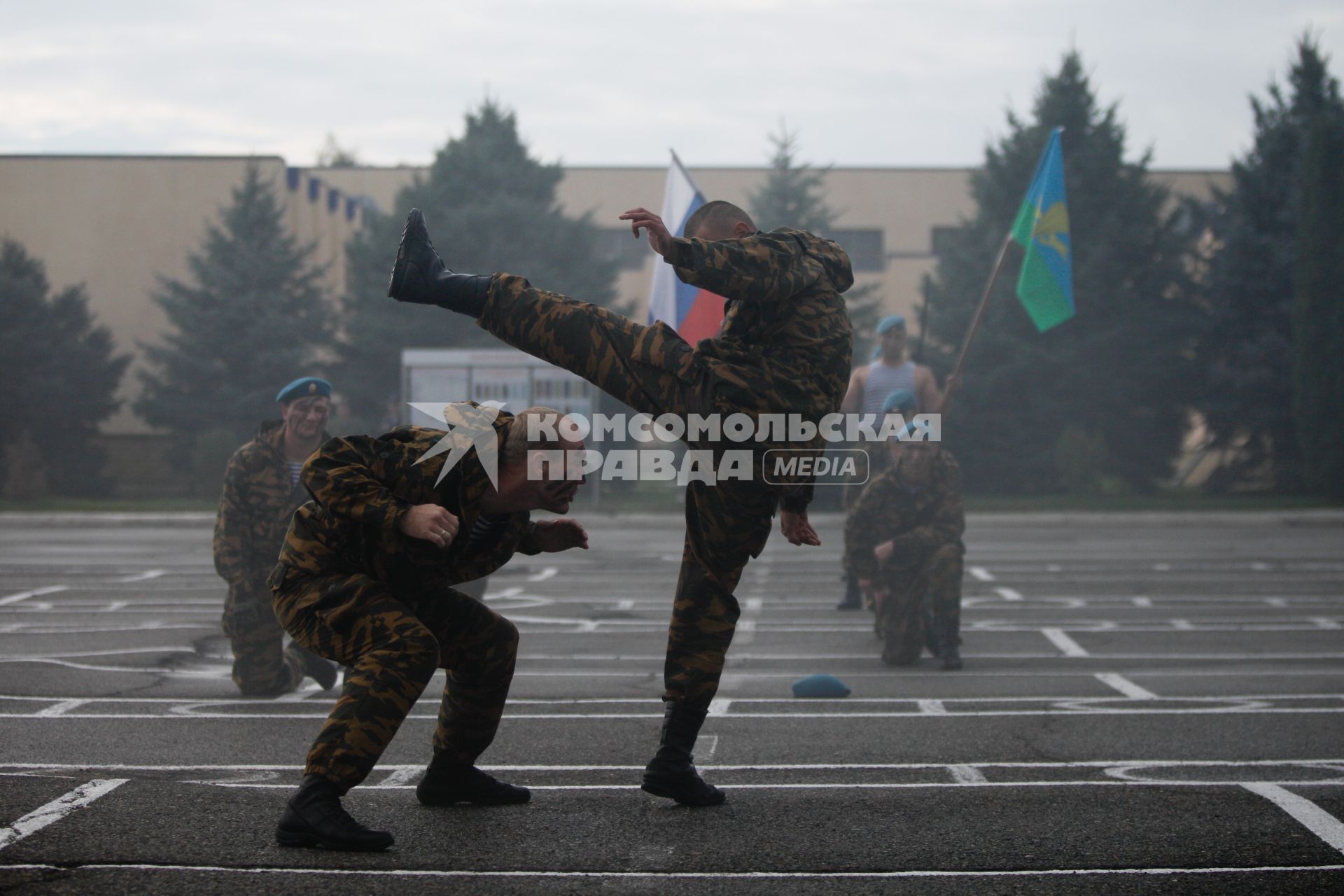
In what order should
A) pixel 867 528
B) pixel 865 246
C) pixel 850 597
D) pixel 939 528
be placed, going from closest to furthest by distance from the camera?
pixel 939 528, pixel 867 528, pixel 850 597, pixel 865 246

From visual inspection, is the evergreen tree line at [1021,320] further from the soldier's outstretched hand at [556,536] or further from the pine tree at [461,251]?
the soldier's outstretched hand at [556,536]

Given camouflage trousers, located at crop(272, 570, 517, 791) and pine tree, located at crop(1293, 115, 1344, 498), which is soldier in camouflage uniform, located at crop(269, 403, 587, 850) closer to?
camouflage trousers, located at crop(272, 570, 517, 791)

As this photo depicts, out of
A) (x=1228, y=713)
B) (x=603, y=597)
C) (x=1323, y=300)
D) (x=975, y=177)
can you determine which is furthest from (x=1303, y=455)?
(x=1228, y=713)

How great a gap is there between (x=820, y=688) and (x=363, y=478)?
4047 mm

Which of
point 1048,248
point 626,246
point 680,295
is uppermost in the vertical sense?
point 626,246

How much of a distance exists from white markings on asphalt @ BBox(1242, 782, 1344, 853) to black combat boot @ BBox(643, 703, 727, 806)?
6.11ft

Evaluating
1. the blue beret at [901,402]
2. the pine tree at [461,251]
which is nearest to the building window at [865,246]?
the pine tree at [461,251]

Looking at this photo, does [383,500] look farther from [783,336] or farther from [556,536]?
[783,336]

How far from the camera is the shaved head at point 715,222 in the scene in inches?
189

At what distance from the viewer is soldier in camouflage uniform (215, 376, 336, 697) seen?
7.45m

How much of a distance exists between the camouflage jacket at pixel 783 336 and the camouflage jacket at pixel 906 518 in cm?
437

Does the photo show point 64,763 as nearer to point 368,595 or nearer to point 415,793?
point 415,793

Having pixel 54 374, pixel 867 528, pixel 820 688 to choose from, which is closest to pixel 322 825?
pixel 820 688

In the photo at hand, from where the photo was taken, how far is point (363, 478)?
13.4 ft
